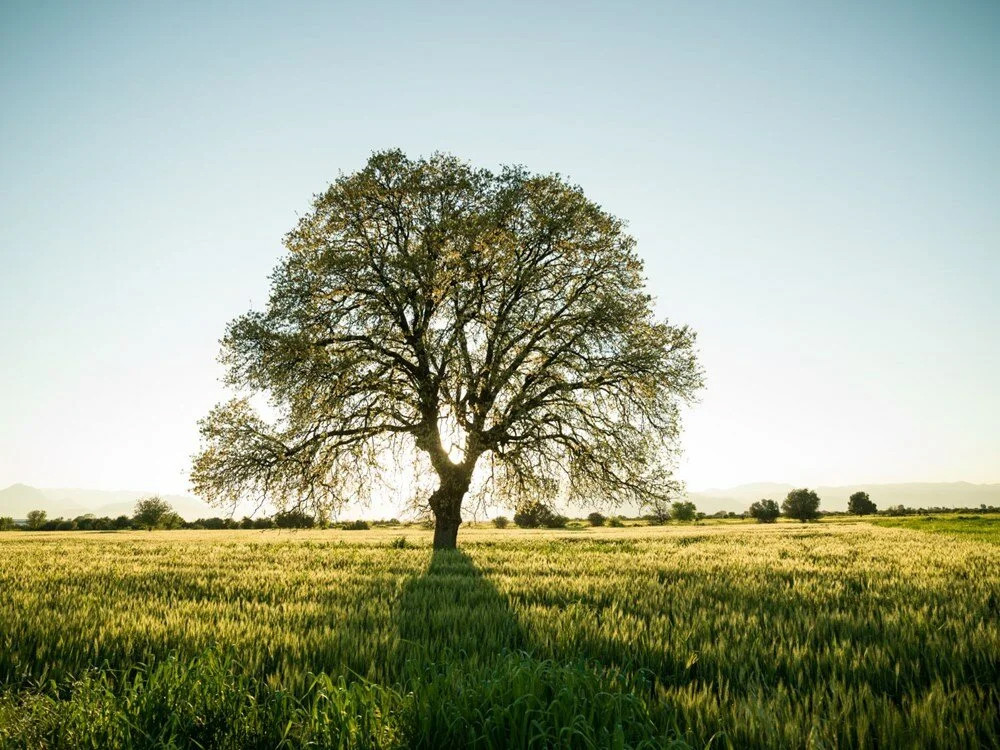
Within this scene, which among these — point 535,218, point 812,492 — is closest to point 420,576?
point 535,218

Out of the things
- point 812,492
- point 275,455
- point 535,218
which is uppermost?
point 535,218

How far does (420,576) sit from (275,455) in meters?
9.76

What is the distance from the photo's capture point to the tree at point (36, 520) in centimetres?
5683

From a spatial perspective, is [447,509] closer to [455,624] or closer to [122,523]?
[455,624]

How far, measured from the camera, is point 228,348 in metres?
17.8

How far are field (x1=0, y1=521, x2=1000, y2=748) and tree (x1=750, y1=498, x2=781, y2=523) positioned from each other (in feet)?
221

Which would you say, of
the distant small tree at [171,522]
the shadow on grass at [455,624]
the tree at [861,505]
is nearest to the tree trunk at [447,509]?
the shadow on grass at [455,624]

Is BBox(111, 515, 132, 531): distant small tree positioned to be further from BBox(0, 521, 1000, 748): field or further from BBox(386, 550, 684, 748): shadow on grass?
BBox(386, 550, 684, 748): shadow on grass

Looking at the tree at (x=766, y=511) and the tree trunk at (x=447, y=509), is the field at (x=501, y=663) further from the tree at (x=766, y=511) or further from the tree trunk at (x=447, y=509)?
the tree at (x=766, y=511)

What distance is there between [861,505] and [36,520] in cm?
9969

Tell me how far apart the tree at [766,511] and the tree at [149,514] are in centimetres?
7018

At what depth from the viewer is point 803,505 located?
68750 millimetres

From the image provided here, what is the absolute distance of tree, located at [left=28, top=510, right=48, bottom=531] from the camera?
56834mm

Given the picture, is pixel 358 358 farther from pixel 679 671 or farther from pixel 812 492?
pixel 812 492
